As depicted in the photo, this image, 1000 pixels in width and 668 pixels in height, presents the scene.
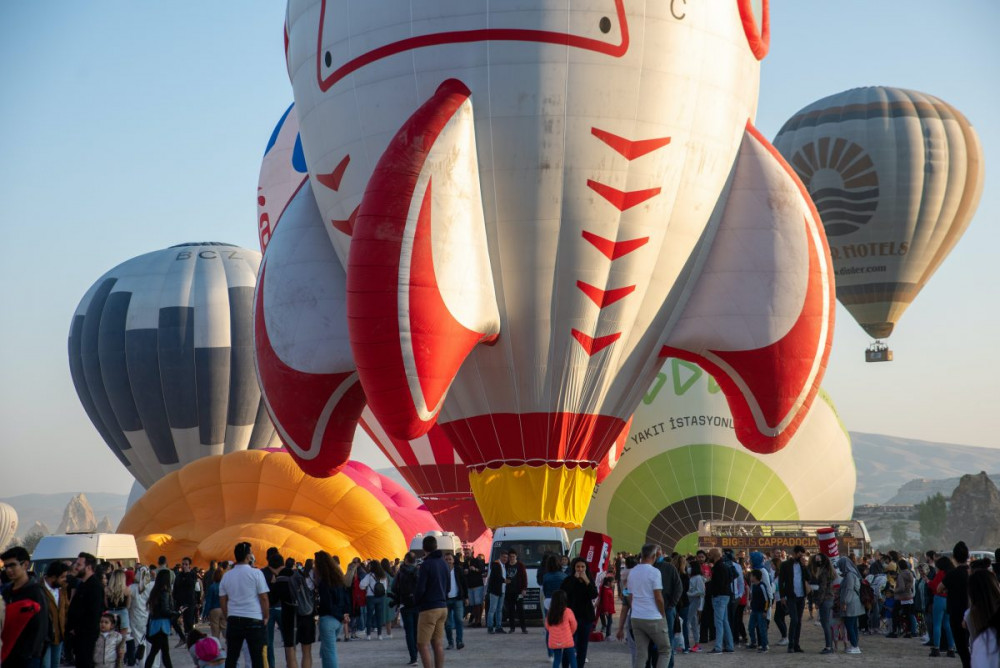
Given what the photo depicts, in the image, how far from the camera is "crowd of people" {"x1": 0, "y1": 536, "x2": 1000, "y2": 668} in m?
10.1

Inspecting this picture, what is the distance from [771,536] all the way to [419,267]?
12771 millimetres

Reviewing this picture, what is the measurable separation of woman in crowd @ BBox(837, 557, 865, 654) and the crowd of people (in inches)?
0.6

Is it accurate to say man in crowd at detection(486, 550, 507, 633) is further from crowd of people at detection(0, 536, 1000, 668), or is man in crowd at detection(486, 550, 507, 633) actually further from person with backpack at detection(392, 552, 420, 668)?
person with backpack at detection(392, 552, 420, 668)

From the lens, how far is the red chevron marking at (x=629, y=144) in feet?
61.2

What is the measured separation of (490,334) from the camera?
1902 centimetres

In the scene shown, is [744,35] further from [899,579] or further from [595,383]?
[899,579]

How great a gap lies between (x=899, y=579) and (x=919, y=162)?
30.2 m

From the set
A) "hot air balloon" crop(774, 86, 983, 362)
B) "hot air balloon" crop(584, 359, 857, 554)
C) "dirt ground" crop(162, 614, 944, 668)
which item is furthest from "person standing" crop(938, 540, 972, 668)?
"hot air balloon" crop(774, 86, 983, 362)

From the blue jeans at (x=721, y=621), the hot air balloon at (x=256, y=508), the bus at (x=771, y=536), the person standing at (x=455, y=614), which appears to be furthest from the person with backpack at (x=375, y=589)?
the bus at (x=771, y=536)

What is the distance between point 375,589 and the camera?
18.7 m

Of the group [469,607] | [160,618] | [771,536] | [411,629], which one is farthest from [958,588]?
[771,536]

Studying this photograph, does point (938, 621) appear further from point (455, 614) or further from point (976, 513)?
point (976, 513)

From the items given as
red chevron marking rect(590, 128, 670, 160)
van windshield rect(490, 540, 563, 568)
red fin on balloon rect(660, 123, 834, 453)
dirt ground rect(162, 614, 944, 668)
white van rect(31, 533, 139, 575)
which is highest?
red chevron marking rect(590, 128, 670, 160)

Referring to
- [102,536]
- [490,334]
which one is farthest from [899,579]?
[102,536]
